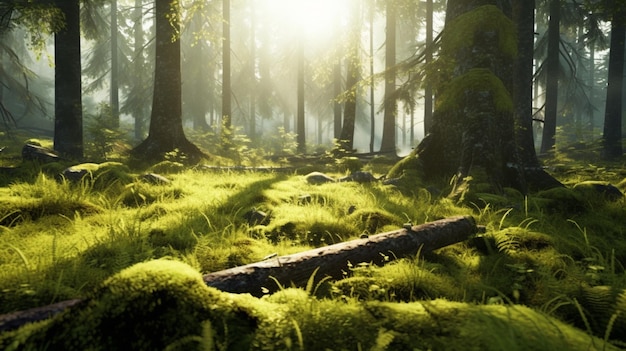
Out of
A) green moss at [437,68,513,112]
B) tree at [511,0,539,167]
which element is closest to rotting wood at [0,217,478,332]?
green moss at [437,68,513,112]

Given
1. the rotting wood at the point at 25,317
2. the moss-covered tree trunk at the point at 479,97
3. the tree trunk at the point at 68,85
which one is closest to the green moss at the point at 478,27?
the moss-covered tree trunk at the point at 479,97

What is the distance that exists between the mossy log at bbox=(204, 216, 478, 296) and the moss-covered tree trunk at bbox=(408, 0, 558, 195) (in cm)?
232

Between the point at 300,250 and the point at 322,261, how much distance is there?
28.1 inches

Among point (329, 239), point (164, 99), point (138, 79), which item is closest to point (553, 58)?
point (164, 99)

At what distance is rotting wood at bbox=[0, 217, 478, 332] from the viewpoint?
6.06 feet

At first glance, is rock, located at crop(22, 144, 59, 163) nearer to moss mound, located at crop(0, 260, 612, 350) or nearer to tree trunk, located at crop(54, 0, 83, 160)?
tree trunk, located at crop(54, 0, 83, 160)

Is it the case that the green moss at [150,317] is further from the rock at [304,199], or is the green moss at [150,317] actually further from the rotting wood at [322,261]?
the rock at [304,199]

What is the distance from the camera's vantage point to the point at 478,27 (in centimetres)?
507

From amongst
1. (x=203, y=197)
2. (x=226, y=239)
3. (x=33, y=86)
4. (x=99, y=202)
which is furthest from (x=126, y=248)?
(x=33, y=86)

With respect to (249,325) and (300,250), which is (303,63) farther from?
(249,325)

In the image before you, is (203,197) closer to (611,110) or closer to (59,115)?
(59,115)

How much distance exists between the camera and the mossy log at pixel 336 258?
7.95 feet

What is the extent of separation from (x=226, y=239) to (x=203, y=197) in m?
2.22

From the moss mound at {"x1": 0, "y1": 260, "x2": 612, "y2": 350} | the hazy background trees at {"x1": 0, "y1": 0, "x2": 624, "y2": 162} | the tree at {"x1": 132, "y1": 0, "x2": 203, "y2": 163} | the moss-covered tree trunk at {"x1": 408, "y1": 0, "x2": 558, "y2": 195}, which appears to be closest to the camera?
the moss mound at {"x1": 0, "y1": 260, "x2": 612, "y2": 350}
